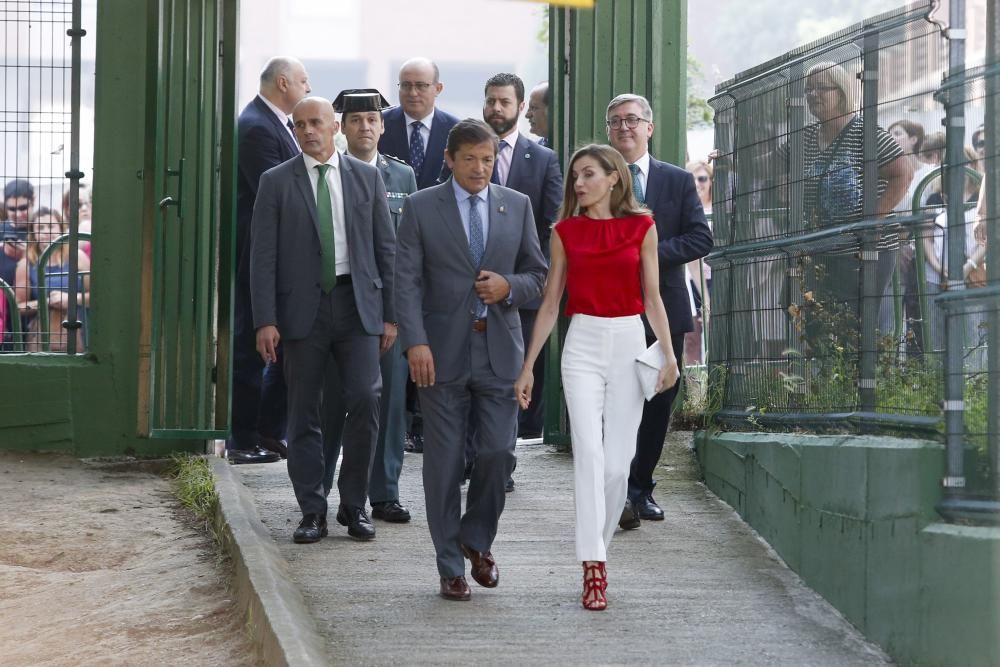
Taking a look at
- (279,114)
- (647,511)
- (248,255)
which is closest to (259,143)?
(279,114)

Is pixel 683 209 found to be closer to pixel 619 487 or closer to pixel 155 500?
pixel 619 487

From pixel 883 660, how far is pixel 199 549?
323 cm

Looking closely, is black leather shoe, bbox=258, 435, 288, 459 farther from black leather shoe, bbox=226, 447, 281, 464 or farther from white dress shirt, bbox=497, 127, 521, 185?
white dress shirt, bbox=497, 127, 521, 185

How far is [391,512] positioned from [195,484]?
1.32 meters

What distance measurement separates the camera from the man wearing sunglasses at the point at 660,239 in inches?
316

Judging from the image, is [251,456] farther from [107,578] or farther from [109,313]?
[107,578]

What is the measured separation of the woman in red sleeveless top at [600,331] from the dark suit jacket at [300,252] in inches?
44.3

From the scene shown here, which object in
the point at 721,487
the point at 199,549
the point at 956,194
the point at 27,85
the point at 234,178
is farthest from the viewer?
the point at 27,85

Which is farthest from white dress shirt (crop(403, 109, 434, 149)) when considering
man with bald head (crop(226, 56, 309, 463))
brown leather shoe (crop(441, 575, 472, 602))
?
brown leather shoe (crop(441, 575, 472, 602))

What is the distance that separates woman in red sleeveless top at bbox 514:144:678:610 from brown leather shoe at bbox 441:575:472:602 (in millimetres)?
476

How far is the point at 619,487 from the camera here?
21.1 ft

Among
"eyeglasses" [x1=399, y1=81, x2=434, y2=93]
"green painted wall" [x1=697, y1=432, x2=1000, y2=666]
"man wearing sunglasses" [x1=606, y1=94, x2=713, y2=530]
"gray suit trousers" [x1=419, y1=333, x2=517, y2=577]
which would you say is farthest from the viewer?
"eyeglasses" [x1=399, y1=81, x2=434, y2=93]

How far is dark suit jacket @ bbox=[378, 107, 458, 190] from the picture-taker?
31.3ft

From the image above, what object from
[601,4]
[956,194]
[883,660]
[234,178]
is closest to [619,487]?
[883,660]
